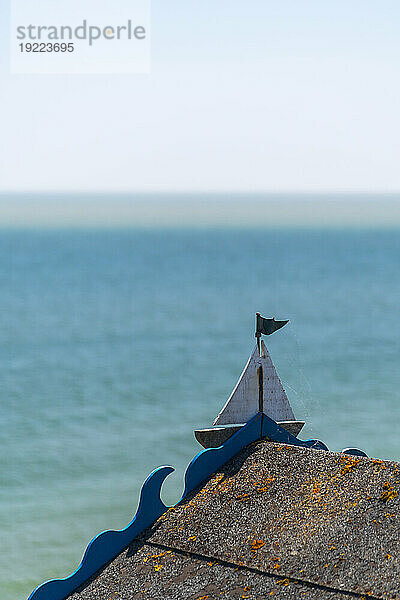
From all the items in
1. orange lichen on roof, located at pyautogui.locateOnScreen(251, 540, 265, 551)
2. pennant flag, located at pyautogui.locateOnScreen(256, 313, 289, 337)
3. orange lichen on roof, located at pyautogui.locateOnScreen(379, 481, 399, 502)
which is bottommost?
orange lichen on roof, located at pyautogui.locateOnScreen(251, 540, 265, 551)

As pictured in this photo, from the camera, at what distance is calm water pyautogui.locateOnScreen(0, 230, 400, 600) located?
40.3 meters

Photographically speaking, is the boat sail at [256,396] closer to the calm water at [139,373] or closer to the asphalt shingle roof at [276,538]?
the asphalt shingle roof at [276,538]

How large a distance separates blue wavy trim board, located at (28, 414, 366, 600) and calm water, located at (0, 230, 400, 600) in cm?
1658

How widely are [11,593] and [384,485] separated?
1920 cm

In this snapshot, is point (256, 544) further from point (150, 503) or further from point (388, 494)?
point (388, 494)

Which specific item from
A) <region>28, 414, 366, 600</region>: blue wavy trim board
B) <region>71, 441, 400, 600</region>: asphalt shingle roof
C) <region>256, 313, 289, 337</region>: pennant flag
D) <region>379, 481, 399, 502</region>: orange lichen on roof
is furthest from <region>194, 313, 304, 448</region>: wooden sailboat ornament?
<region>379, 481, 399, 502</region>: orange lichen on roof

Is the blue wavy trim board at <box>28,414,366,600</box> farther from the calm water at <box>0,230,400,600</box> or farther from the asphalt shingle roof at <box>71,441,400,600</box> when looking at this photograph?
the calm water at <box>0,230,400,600</box>

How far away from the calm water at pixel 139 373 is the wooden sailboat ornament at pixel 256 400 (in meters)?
16.2

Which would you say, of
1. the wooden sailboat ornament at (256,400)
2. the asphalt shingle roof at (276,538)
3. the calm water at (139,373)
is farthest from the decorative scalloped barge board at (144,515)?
the calm water at (139,373)

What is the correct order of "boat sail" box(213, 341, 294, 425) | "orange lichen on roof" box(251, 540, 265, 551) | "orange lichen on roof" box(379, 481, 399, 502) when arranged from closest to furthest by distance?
"orange lichen on roof" box(251, 540, 265, 551) < "orange lichen on roof" box(379, 481, 399, 502) < "boat sail" box(213, 341, 294, 425)

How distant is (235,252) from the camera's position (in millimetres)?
184250

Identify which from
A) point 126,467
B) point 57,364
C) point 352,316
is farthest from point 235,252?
point 126,467

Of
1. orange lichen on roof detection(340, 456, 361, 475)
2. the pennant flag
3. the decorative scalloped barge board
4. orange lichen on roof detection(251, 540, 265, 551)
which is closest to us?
orange lichen on roof detection(251, 540, 265, 551)

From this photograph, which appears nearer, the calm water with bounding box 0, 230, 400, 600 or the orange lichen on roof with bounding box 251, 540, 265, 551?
the orange lichen on roof with bounding box 251, 540, 265, 551
